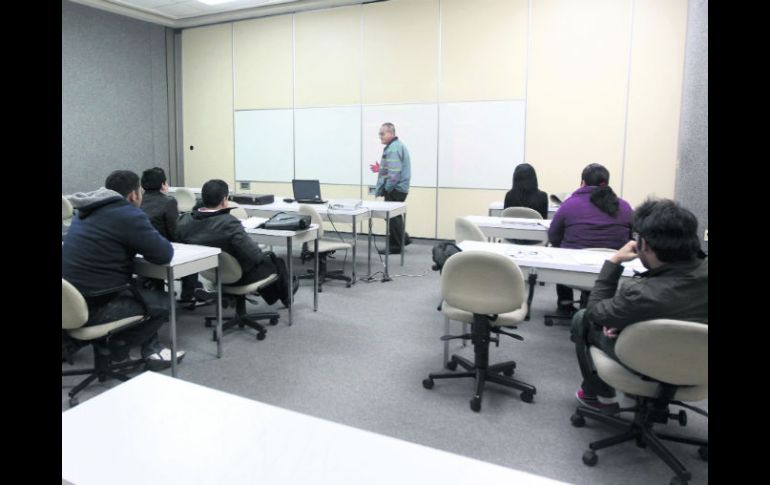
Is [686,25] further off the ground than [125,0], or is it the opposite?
[125,0]

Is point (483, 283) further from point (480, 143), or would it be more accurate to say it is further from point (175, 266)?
point (480, 143)

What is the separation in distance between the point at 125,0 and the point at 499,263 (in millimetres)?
7709

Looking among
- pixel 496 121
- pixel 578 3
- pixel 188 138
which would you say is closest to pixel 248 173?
pixel 188 138

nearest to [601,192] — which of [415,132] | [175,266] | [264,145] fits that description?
[175,266]

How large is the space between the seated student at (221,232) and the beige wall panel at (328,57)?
4.56 metres

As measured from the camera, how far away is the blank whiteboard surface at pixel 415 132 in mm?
7098

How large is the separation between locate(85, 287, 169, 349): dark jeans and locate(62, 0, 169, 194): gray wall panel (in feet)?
18.6

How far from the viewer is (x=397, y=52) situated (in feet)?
23.6

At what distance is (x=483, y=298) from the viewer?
2541mm

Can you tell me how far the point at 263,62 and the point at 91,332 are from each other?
6.58m

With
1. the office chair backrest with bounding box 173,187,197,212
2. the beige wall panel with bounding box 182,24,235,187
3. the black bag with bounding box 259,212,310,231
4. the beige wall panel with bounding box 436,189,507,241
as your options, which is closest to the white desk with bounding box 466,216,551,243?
the black bag with bounding box 259,212,310,231

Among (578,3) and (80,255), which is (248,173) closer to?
(578,3)

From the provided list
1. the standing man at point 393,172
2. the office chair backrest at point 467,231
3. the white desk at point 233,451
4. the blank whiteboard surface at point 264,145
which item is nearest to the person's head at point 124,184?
the white desk at point 233,451

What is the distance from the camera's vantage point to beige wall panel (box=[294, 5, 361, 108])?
24.5 ft
